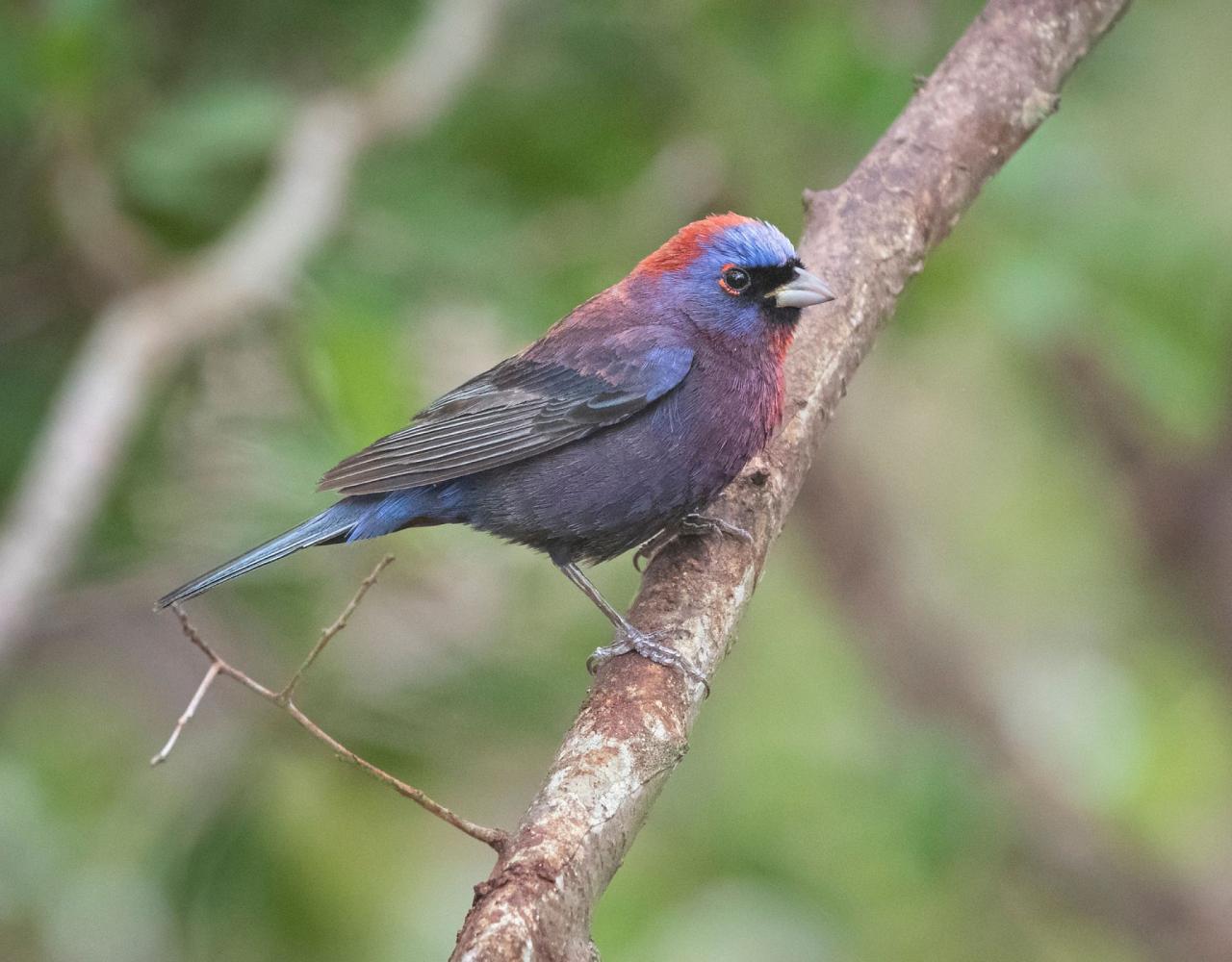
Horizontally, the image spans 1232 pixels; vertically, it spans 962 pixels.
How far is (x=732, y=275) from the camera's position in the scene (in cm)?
395

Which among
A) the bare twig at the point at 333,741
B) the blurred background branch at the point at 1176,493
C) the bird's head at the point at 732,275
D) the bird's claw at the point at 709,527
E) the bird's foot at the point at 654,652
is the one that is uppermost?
the blurred background branch at the point at 1176,493

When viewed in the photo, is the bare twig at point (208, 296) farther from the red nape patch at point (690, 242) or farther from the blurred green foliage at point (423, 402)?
the red nape patch at point (690, 242)

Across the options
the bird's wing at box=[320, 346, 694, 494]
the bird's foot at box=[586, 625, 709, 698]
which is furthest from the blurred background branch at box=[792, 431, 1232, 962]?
the bird's foot at box=[586, 625, 709, 698]

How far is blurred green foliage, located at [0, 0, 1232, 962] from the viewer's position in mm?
4344

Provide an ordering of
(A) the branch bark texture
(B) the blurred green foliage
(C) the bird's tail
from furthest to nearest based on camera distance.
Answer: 1. (B) the blurred green foliage
2. (C) the bird's tail
3. (A) the branch bark texture

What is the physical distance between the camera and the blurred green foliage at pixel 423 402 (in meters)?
4.34

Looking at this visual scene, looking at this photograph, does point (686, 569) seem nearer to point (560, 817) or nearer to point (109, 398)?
point (560, 817)

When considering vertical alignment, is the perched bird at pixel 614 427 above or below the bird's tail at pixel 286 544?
above

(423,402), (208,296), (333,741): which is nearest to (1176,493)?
(423,402)

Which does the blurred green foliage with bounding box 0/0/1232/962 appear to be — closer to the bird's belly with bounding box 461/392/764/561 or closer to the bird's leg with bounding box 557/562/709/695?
the bird's belly with bounding box 461/392/764/561

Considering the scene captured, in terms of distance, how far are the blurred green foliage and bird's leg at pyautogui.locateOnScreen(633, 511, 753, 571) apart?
0.80 metres

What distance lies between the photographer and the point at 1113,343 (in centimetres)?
484

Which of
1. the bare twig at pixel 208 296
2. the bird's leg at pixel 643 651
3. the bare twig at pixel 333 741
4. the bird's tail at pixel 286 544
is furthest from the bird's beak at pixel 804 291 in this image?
the bare twig at pixel 208 296

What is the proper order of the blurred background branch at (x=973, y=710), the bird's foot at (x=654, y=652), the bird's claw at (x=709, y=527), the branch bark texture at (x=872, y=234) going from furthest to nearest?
the blurred background branch at (x=973, y=710) → the bird's claw at (x=709, y=527) → the branch bark texture at (x=872, y=234) → the bird's foot at (x=654, y=652)
